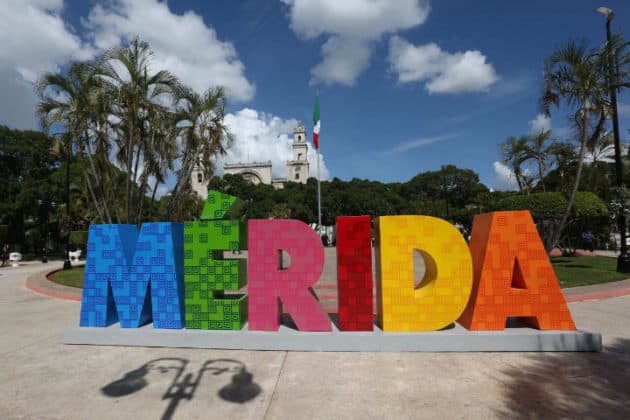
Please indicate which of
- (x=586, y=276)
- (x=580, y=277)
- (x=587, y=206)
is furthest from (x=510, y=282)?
(x=587, y=206)

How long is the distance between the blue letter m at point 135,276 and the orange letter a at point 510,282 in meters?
5.90

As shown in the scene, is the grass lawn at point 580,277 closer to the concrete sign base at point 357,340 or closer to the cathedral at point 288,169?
the concrete sign base at point 357,340

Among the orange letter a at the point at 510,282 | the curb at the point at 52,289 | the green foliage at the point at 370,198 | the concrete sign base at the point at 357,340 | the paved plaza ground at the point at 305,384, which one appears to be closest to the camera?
the paved plaza ground at the point at 305,384

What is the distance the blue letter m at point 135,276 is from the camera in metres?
6.55

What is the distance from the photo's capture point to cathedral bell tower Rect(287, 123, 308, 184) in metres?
125

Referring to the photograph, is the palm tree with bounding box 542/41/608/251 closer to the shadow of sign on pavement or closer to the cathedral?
the shadow of sign on pavement

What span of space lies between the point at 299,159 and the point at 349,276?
124 m

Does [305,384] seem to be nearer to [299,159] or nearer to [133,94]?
[133,94]

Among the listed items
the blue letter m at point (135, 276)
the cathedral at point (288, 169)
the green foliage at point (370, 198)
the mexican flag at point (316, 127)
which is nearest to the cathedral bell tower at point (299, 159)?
the cathedral at point (288, 169)

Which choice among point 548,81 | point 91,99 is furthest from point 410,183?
point 91,99

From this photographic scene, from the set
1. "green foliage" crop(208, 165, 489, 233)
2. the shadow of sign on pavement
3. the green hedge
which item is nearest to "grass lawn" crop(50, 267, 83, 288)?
the shadow of sign on pavement

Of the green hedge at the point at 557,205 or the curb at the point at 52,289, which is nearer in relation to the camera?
the curb at the point at 52,289

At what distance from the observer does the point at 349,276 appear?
6.25 m

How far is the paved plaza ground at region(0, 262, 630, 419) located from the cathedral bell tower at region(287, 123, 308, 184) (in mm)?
118236
